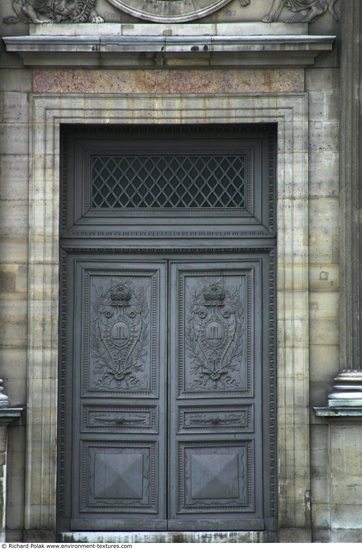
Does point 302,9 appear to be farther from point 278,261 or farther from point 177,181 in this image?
point 278,261

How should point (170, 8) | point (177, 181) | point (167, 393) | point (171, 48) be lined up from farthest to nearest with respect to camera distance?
point (177, 181), point (167, 393), point (170, 8), point (171, 48)

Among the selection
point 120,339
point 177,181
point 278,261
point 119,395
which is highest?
point 177,181

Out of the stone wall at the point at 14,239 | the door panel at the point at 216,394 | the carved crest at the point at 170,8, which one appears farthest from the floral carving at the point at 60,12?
the door panel at the point at 216,394

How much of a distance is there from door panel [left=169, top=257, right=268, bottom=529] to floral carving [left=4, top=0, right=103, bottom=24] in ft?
7.84

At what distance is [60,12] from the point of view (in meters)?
12.5

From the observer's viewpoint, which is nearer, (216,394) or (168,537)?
(168,537)

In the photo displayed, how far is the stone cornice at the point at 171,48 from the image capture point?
12.3 meters

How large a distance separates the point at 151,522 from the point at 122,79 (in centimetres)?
401

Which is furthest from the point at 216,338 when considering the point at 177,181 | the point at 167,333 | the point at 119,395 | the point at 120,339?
the point at 177,181

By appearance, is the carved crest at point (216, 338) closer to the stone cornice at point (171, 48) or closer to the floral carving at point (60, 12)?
the stone cornice at point (171, 48)

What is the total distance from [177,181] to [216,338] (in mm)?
1492

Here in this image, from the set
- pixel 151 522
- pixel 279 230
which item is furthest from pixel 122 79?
pixel 151 522

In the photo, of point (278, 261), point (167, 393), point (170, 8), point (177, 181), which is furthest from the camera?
point (177, 181)

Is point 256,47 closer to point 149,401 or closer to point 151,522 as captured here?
point 149,401
